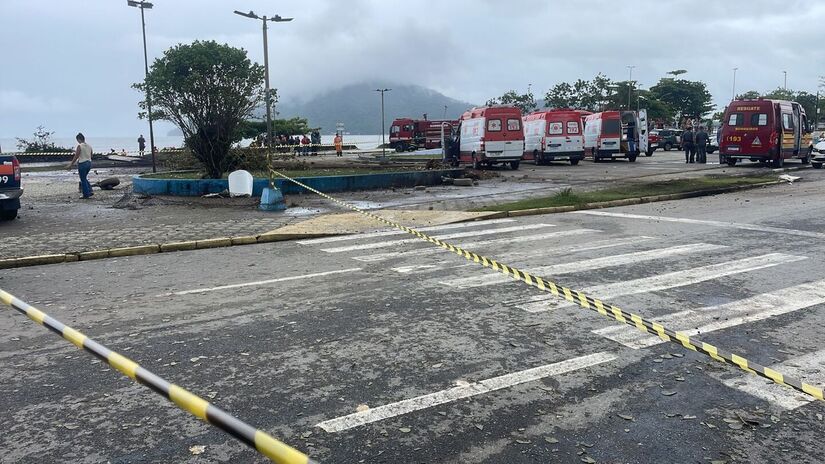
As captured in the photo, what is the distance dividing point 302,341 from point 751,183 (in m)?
17.8

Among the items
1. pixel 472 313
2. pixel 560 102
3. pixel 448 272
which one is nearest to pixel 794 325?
pixel 472 313

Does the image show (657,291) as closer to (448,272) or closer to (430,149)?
(448,272)

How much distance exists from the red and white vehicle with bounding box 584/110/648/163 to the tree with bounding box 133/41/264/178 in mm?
19669

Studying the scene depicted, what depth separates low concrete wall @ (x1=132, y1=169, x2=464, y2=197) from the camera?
17.6 meters

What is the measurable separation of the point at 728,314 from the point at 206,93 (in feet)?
51.7

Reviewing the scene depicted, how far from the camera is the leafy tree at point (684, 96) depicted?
91625mm

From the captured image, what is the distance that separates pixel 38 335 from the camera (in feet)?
19.0

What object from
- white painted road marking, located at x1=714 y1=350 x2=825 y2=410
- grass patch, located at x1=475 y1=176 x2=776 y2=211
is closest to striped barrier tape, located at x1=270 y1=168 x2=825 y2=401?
white painted road marking, located at x1=714 y1=350 x2=825 y2=410

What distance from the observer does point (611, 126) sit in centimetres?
3250

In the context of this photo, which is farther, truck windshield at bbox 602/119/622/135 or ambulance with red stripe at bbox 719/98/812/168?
truck windshield at bbox 602/119/622/135

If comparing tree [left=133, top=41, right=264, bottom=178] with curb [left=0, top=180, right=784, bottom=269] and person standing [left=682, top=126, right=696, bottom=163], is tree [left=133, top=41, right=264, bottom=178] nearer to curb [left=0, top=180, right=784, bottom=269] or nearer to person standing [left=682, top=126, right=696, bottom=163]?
curb [left=0, top=180, right=784, bottom=269]

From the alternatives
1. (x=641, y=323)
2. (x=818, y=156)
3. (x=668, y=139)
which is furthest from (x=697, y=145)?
(x=641, y=323)

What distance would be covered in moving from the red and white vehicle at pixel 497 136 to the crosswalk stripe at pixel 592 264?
58.9 feet

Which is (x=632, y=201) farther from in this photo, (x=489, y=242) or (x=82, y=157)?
(x=82, y=157)
